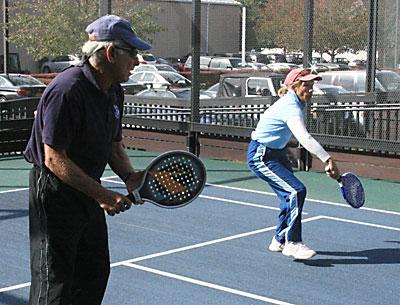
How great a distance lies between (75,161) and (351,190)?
3.80m

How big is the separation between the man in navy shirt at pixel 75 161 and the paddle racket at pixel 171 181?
0.27m

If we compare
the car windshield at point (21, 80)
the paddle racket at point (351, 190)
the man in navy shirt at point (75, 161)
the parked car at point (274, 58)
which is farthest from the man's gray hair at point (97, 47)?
the car windshield at point (21, 80)

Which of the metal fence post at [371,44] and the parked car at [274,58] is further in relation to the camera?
the parked car at [274,58]

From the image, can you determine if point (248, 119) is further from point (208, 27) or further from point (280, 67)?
point (280, 67)

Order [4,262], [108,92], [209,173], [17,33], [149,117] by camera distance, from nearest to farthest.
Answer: [108,92] → [4,262] → [209,173] → [149,117] → [17,33]

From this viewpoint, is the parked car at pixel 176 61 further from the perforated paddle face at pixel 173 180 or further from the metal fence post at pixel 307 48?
the perforated paddle face at pixel 173 180

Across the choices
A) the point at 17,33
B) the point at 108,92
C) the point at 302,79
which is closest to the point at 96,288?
the point at 108,92

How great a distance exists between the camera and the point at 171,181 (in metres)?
4.77

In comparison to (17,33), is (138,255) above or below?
below

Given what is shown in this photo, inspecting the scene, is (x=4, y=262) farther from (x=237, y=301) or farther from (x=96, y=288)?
(x=96, y=288)

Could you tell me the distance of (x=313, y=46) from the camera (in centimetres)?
1385

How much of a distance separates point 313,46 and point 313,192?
3.09 meters

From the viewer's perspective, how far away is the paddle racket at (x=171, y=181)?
468cm

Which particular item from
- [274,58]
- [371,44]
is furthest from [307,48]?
[274,58]
